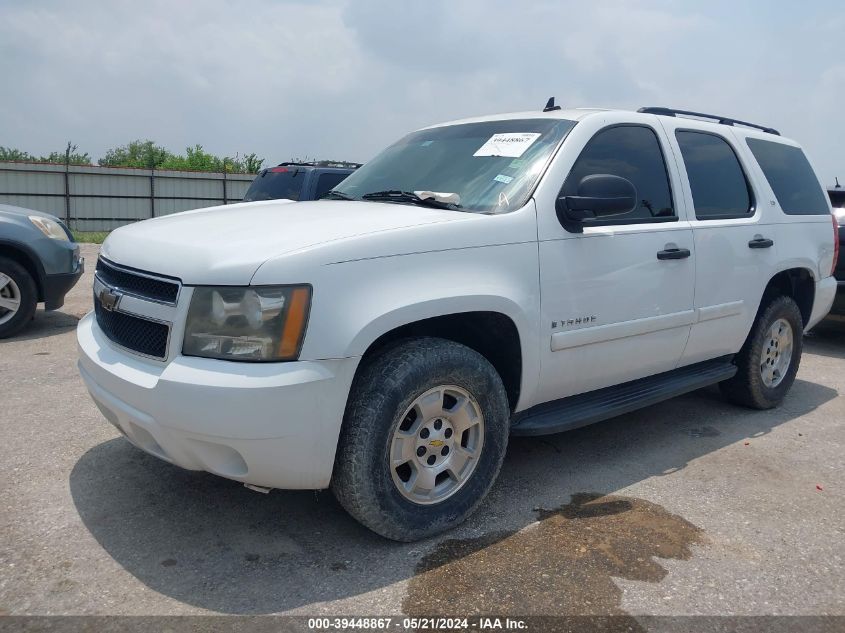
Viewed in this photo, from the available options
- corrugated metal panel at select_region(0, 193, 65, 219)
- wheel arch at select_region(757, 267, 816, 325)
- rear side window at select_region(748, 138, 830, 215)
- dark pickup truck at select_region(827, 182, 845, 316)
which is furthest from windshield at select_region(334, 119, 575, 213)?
corrugated metal panel at select_region(0, 193, 65, 219)

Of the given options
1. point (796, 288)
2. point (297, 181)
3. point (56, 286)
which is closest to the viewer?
point (796, 288)

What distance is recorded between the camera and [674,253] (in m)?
3.90

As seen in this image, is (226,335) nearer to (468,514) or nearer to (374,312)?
(374,312)

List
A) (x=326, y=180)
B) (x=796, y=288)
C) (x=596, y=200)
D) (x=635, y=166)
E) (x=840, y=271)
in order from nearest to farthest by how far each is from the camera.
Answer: (x=596, y=200), (x=635, y=166), (x=796, y=288), (x=840, y=271), (x=326, y=180)

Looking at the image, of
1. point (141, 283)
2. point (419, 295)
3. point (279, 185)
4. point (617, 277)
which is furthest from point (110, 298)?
point (279, 185)

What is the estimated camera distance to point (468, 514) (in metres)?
3.21

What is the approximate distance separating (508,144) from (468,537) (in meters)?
1.93

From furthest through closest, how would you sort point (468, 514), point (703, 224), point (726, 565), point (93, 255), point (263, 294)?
point (93, 255), point (703, 224), point (468, 514), point (726, 565), point (263, 294)

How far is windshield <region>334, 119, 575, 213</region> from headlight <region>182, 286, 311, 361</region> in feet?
3.66

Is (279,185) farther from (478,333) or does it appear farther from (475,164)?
(478,333)

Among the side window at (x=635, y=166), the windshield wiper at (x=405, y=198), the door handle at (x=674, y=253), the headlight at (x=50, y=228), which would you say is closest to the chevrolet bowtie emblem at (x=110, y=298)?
the windshield wiper at (x=405, y=198)

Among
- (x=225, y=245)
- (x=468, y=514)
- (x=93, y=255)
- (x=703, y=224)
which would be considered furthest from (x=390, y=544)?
(x=93, y=255)

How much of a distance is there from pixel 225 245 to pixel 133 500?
1.41m

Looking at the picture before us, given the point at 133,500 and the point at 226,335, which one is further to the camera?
the point at 133,500
